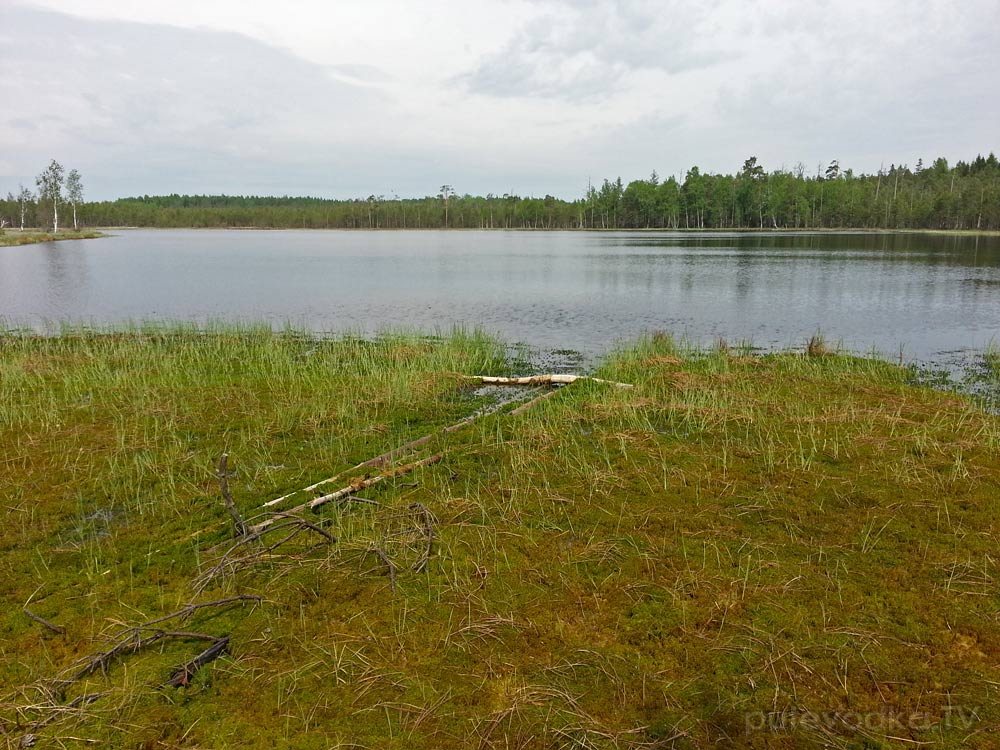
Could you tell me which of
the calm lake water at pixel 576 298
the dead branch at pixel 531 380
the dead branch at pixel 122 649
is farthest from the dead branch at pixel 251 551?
the calm lake water at pixel 576 298

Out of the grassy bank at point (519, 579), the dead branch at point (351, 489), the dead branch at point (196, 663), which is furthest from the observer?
the dead branch at point (351, 489)

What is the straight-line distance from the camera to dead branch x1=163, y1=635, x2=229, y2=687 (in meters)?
4.08

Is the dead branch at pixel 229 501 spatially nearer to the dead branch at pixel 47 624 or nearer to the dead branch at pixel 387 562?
the dead branch at pixel 387 562

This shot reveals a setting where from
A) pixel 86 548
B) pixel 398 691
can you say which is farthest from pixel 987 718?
pixel 86 548

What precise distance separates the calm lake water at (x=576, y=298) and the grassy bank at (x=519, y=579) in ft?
30.5

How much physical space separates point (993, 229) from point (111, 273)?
12032 cm

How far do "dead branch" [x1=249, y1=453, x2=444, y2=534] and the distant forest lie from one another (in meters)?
116

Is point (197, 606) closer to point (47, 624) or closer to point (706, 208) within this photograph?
point (47, 624)

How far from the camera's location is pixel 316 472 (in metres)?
8.02

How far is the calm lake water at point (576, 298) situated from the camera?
2094cm

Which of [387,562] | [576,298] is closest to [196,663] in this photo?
[387,562]

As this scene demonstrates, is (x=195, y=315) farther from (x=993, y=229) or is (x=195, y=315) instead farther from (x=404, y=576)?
(x=993, y=229)

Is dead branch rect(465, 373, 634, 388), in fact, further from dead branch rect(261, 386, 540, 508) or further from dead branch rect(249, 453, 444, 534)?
dead branch rect(249, 453, 444, 534)

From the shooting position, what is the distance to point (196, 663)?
4.23 metres
